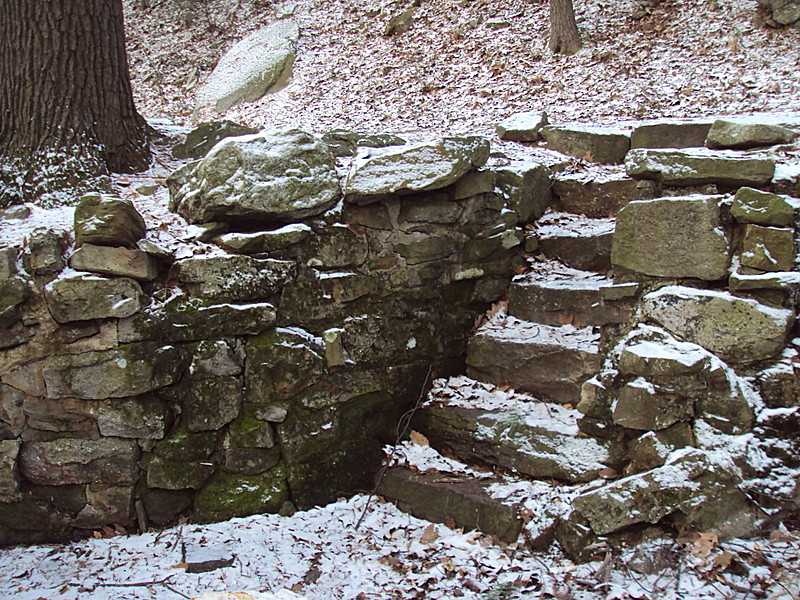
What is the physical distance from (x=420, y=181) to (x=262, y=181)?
113cm

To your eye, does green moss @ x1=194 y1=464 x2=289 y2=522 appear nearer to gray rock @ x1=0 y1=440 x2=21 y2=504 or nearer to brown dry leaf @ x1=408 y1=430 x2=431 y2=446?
brown dry leaf @ x1=408 y1=430 x2=431 y2=446

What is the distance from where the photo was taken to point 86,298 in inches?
133

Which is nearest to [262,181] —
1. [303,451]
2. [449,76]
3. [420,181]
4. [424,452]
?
[420,181]

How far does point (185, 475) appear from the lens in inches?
142

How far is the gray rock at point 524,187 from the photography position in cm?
492

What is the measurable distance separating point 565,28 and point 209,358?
774 centimetres

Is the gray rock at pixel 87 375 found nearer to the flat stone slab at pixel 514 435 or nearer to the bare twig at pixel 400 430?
the bare twig at pixel 400 430

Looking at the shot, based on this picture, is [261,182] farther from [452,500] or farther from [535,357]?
[452,500]

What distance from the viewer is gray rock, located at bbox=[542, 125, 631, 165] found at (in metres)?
5.60

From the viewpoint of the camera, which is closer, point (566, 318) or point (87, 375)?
point (87, 375)

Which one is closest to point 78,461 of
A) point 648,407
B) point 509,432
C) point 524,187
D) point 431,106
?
point 509,432

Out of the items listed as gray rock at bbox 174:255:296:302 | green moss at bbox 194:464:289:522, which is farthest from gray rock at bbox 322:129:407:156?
green moss at bbox 194:464:289:522

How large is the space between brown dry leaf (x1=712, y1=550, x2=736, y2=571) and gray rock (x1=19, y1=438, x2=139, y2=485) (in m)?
3.33

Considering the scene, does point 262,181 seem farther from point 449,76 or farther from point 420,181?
point 449,76
